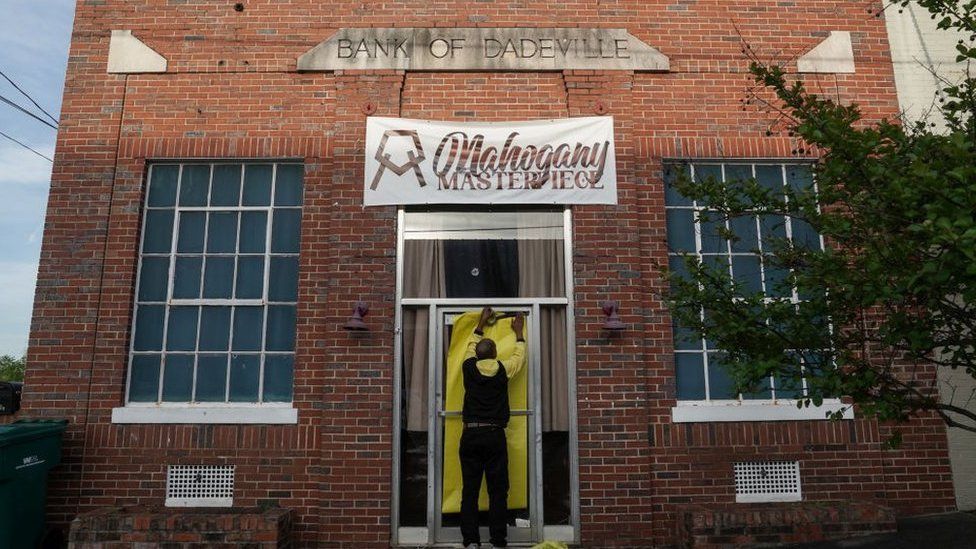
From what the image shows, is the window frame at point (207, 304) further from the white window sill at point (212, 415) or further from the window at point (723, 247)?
the window at point (723, 247)

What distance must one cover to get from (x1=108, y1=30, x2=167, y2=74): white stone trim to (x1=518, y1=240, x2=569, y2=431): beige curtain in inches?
172

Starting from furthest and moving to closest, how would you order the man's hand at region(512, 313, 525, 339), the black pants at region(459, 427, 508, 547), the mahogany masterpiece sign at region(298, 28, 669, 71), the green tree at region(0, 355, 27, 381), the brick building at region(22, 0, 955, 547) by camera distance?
1. the green tree at region(0, 355, 27, 381)
2. the mahogany masterpiece sign at region(298, 28, 669, 71)
3. the man's hand at region(512, 313, 525, 339)
4. the brick building at region(22, 0, 955, 547)
5. the black pants at region(459, 427, 508, 547)

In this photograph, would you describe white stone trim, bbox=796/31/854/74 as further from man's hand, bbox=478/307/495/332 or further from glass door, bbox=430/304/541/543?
man's hand, bbox=478/307/495/332

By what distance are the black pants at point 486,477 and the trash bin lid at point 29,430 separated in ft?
12.3

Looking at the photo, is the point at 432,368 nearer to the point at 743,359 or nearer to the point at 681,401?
the point at 681,401

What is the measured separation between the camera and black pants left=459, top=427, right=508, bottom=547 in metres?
5.98

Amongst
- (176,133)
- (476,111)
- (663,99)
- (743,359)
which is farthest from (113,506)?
(663,99)

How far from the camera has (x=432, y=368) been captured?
6605mm

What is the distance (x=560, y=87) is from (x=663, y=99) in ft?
3.61

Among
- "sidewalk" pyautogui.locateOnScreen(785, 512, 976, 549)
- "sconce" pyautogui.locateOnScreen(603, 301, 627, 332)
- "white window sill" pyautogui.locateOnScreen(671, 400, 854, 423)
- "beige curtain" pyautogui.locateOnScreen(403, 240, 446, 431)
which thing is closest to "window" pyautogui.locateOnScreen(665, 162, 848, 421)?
"white window sill" pyautogui.locateOnScreen(671, 400, 854, 423)

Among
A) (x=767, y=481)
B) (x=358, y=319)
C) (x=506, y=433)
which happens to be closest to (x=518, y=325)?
(x=506, y=433)

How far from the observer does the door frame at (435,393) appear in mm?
6348

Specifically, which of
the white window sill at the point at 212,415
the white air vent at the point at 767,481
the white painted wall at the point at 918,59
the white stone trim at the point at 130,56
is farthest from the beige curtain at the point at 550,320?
the white stone trim at the point at 130,56

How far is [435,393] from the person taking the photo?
6.55m
